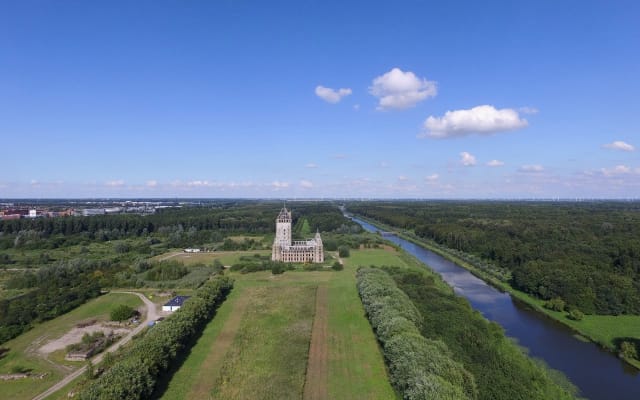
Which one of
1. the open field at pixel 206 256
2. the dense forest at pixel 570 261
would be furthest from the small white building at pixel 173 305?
the dense forest at pixel 570 261

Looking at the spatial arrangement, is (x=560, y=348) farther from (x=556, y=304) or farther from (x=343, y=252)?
(x=343, y=252)

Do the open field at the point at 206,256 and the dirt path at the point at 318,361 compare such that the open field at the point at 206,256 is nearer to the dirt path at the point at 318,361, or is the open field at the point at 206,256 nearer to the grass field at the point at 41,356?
the grass field at the point at 41,356

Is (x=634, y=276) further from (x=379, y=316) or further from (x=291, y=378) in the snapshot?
(x=291, y=378)

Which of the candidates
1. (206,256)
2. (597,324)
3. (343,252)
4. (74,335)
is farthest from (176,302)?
(597,324)

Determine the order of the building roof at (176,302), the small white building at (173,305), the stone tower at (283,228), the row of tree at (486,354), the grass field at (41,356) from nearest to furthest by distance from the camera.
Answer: the row of tree at (486,354) < the grass field at (41,356) < the small white building at (173,305) < the building roof at (176,302) < the stone tower at (283,228)

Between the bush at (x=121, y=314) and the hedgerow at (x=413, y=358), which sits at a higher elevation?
the hedgerow at (x=413, y=358)

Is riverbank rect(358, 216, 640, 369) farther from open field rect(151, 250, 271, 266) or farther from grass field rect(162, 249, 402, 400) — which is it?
open field rect(151, 250, 271, 266)

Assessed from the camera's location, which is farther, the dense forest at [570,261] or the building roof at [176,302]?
the dense forest at [570,261]
